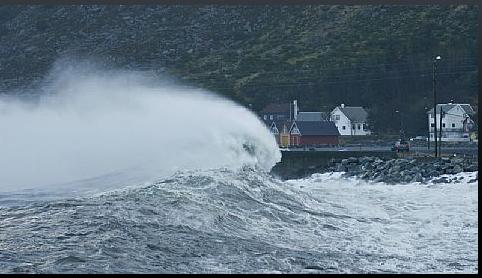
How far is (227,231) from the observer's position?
10.1 meters

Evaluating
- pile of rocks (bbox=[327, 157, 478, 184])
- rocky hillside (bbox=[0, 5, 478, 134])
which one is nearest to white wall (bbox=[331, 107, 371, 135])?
rocky hillside (bbox=[0, 5, 478, 134])

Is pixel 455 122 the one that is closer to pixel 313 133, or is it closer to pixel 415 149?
pixel 415 149

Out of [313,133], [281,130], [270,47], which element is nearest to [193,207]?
[313,133]

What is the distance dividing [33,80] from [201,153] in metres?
27.7

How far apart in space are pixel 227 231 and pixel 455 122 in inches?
883

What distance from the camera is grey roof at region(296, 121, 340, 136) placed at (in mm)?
27562

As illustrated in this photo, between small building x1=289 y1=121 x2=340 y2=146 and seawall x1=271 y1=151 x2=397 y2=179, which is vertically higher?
small building x1=289 y1=121 x2=340 y2=146

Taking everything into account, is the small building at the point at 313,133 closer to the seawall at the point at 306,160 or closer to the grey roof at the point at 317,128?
the grey roof at the point at 317,128

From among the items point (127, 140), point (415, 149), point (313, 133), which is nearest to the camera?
point (127, 140)

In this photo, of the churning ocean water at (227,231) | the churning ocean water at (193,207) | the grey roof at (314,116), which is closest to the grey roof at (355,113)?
the grey roof at (314,116)

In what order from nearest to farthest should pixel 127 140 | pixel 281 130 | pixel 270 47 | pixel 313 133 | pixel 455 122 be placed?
pixel 127 140, pixel 313 133, pixel 281 130, pixel 455 122, pixel 270 47

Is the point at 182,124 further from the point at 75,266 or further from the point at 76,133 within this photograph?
the point at 75,266

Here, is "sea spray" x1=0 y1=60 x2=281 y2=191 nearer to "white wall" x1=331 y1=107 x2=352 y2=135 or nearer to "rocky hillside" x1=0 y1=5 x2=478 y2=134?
"white wall" x1=331 y1=107 x2=352 y2=135

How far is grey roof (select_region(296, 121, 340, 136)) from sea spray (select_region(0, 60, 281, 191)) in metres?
4.52
